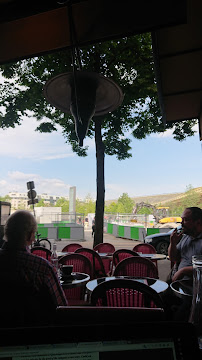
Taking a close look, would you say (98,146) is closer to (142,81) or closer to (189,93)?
(142,81)

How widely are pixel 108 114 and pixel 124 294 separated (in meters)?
8.47

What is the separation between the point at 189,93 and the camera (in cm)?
464

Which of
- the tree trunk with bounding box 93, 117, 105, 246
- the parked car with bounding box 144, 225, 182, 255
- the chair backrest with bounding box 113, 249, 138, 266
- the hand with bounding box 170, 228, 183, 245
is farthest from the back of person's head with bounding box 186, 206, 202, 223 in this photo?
the parked car with bounding box 144, 225, 182, 255

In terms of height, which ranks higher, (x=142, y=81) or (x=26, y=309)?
(x=142, y=81)

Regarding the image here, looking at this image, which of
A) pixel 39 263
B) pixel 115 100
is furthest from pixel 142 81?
pixel 39 263

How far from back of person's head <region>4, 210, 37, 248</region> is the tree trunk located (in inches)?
267

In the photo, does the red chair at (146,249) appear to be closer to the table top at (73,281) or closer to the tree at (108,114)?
the tree at (108,114)

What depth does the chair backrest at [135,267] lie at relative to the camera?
3807mm

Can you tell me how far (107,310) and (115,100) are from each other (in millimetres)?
2783

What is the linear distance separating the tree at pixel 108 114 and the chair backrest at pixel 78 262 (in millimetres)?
4398

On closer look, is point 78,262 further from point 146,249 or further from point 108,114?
point 108,114

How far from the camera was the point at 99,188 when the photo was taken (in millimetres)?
9156

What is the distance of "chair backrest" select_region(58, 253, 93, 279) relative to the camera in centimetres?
450

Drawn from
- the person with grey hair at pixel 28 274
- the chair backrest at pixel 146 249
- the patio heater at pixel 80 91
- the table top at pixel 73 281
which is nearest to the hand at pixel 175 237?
the table top at pixel 73 281
